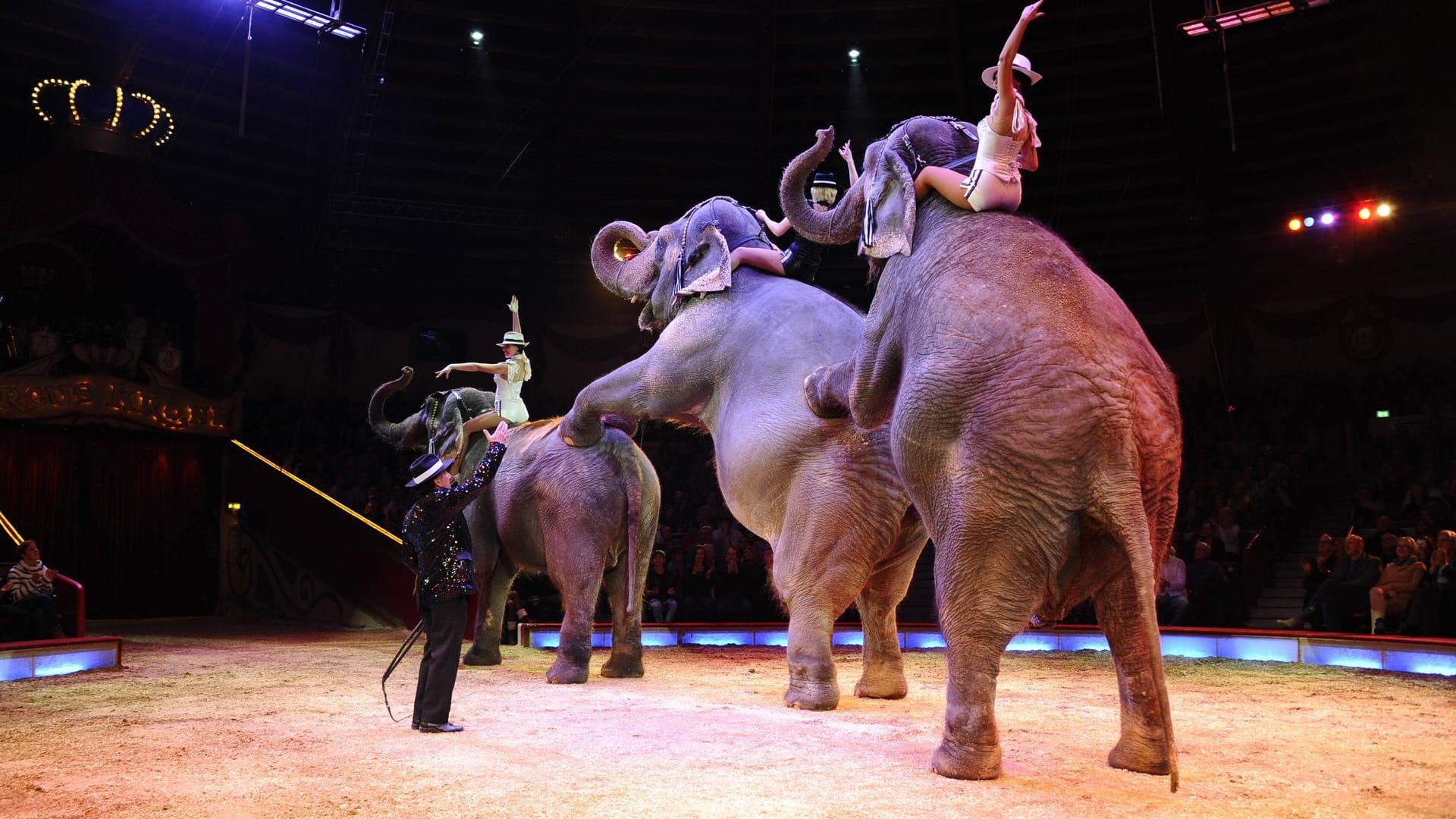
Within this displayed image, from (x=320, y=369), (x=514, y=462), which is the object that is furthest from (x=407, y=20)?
(x=514, y=462)

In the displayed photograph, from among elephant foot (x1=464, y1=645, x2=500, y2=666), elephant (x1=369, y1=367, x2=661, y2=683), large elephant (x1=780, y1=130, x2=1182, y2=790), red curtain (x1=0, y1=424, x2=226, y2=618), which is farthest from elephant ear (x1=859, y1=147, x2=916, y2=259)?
red curtain (x1=0, y1=424, x2=226, y2=618)

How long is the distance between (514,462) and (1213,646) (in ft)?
19.2

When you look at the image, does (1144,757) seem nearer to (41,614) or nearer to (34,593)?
(41,614)

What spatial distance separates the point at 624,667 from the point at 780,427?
2662 millimetres

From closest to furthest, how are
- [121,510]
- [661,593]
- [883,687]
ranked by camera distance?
[883,687] → [661,593] → [121,510]

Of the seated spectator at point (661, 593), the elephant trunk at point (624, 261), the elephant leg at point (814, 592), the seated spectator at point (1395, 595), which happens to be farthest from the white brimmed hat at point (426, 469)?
the seated spectator at point (1395, 595)

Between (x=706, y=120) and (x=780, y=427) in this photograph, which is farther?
(x=706, y=120)

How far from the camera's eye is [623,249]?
8.37m

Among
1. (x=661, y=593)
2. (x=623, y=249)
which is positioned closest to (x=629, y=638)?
(x=623, y=249)

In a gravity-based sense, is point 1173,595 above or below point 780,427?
below

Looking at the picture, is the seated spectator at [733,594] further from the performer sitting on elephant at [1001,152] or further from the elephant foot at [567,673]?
the performer sitting on elephant at [1001,152]

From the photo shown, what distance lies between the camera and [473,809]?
12.3 feet

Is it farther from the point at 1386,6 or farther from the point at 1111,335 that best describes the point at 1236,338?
the point at 1111,335

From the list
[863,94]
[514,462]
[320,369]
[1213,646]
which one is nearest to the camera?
[514,462]
